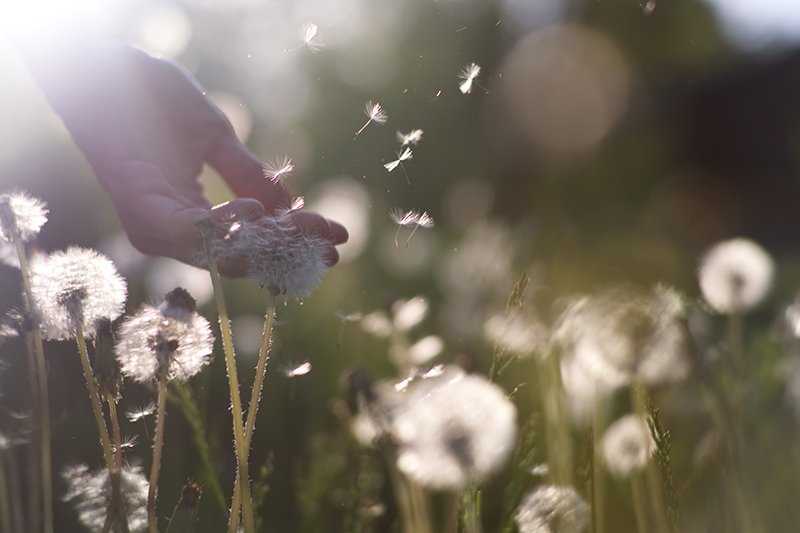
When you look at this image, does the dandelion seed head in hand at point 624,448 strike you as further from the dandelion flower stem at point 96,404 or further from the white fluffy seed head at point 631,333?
the dandelion flower stem at point 96,404

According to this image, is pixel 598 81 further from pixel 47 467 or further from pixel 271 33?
pixel 47 467

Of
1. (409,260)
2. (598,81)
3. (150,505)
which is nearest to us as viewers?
(150,505)

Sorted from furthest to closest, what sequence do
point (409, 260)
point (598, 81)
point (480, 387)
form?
point (598, 81) → point (409, 260) → point (480, 387)

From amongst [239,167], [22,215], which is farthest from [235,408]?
[239,167]

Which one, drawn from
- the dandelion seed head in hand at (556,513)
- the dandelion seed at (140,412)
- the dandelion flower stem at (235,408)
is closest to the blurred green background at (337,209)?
the dandelion seed at (140,412)

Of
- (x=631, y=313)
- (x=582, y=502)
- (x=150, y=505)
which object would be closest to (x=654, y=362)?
(x=631, y=313)

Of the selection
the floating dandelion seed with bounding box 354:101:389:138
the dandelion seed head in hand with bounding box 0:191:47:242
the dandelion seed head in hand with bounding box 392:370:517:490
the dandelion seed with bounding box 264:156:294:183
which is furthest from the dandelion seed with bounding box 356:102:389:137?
the dandelion seed head in hand with bounding box 0:191:47:242

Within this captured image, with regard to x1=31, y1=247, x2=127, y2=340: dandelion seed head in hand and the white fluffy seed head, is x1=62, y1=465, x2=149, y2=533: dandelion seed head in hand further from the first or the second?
the white fluffy seed head
